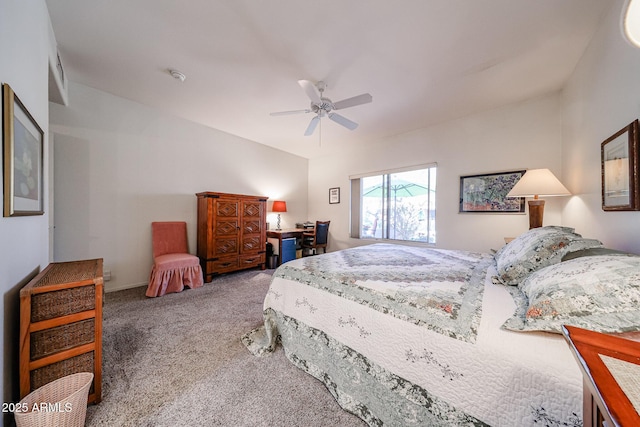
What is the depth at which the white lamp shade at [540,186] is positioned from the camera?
88.0 inches

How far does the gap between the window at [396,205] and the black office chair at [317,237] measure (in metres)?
0.63

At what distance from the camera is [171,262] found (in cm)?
297

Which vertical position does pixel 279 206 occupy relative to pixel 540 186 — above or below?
below

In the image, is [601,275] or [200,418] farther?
[200,418]

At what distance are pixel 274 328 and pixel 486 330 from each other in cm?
146

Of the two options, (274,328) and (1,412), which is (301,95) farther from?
(1,412)

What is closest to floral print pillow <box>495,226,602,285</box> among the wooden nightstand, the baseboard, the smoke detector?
the wooden nightstand

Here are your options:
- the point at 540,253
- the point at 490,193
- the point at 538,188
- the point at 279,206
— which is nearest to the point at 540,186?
the point at 538,188

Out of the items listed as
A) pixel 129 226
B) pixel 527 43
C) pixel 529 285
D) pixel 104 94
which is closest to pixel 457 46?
pixel 527 43

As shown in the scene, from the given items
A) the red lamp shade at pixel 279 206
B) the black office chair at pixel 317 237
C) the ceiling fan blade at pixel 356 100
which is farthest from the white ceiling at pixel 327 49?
the black office chair at pixel 317 237

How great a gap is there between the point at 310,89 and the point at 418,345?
2.24 meters

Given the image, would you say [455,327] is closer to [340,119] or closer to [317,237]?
[340,119]

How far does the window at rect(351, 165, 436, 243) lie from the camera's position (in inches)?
154

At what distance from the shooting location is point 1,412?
39.4 inches
